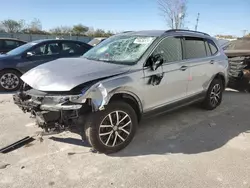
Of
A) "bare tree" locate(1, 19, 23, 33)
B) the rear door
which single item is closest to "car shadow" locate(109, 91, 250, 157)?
the rear door

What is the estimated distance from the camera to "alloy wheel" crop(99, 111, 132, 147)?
3.29 m

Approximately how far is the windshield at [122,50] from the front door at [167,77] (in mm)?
234

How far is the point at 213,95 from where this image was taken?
17.8ft

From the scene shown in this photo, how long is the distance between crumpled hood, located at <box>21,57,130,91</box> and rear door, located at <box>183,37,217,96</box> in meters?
1.64

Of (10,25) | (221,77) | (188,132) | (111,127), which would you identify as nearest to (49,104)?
(111,127)

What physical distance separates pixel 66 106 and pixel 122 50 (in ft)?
5.07

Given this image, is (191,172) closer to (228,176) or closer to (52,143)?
(228,176)

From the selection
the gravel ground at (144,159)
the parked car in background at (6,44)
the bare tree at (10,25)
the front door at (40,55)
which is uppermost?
the bare tree at (10,25)

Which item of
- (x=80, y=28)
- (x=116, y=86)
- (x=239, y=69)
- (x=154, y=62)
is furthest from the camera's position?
(x=80, y=28)

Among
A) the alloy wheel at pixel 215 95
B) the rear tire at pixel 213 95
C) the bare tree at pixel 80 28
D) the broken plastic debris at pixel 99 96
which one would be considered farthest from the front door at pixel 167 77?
the bare tree at pixel 80 28

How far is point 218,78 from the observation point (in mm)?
5434

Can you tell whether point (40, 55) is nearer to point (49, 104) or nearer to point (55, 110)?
point (49, 104)

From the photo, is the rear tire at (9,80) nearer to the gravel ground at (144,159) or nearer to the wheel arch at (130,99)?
the gravel ground at (144,159)

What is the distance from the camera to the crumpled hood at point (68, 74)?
122 inches
